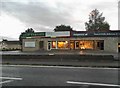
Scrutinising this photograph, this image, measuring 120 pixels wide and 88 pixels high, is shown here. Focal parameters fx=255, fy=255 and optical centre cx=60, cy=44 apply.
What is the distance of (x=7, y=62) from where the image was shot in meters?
23.0

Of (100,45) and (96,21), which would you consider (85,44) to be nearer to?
(100,45)

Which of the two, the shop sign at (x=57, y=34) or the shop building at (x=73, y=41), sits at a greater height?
the shop sign at (x=57, y=34)

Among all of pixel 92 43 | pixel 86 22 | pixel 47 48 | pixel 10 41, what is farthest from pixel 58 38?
pixel 86 22

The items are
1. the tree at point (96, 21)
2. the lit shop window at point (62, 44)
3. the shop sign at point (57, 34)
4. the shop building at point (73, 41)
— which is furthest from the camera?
the tree at point (96, 21)

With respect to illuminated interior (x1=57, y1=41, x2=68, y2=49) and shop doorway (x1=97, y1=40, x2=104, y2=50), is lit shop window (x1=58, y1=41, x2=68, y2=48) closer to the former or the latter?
illuminated interior (x1=57, y1=41, x2=68, y2=49)

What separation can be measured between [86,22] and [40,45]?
198 ft

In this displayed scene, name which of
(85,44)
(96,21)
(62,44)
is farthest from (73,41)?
(96,21)

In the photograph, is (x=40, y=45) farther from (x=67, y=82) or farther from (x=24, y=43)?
→ (x=67, y=82)

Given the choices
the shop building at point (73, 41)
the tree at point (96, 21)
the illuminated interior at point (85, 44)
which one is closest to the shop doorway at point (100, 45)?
the shop building at point (73, 41)

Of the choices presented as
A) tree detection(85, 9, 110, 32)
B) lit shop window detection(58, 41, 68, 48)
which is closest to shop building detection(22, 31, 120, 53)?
lit shop window detection(58, 41, 68, 48)

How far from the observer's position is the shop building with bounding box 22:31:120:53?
57219 millimetres

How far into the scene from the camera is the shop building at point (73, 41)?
57219 millimetres

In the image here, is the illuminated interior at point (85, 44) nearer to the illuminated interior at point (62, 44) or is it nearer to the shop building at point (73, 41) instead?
the shop building at point (73, 41)

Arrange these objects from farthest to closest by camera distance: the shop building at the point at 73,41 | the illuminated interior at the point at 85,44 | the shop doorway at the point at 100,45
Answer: the illuminated interior at the point at 85,44 < the shop doorway at the point at 100,45 < the shop building at the point at 73,41
